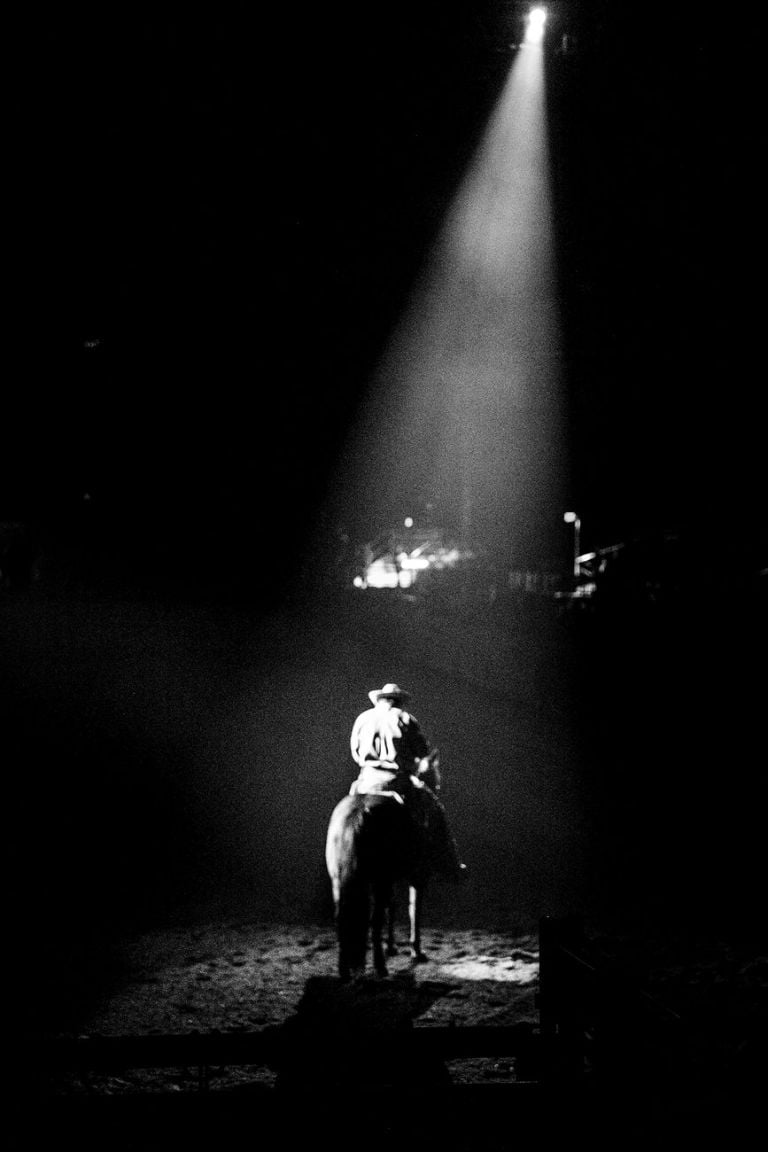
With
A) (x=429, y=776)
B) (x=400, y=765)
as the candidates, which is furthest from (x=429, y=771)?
(x=400, y=765)

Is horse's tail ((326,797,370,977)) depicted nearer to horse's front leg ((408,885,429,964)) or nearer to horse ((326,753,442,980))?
horse ((326,753,442,980))

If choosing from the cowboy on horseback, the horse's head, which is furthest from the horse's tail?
the horse's head

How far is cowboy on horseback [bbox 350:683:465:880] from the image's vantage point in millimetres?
8047

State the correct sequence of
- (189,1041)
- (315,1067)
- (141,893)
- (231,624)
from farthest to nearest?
(231,624) → (141,893) → (189,1041) → (315,1067)

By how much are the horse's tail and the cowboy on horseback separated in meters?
0.44

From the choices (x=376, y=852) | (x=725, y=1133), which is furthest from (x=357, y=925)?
(x=725, y=1133)

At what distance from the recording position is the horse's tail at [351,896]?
294 inches

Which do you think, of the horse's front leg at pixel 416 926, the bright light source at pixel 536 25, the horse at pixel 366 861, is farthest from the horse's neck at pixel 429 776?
the bright light source at pixel 536 25

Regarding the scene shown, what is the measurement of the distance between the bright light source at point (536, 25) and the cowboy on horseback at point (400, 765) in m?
11.0

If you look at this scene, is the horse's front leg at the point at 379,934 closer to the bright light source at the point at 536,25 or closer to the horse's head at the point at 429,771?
the horse's head at the point at 429,771

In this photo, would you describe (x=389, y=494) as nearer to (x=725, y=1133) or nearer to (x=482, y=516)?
(x=482, y=516)

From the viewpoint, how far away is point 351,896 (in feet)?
24.6

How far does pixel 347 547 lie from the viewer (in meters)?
42.4

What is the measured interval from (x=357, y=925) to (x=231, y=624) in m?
21.0
